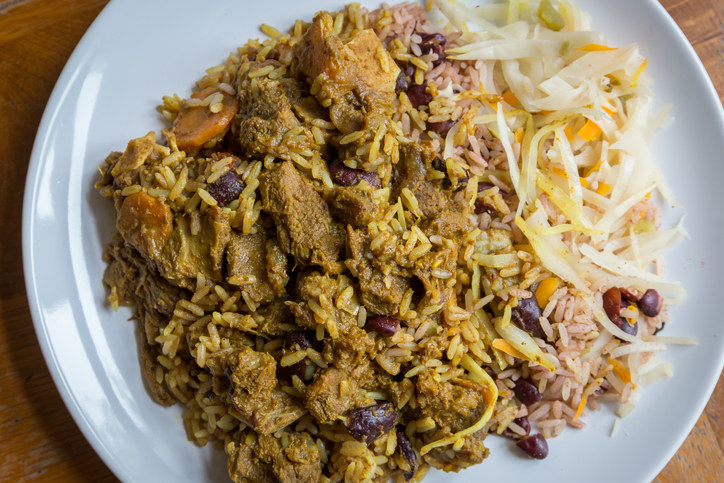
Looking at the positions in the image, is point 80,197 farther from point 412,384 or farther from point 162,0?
point 412,384

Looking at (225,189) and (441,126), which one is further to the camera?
(441,126)

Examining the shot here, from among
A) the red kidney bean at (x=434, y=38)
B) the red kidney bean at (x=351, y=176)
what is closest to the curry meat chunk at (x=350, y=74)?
the red kidney bean at (x=351, y=176)

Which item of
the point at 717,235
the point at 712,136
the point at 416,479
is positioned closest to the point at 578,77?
A: the point at 712,136

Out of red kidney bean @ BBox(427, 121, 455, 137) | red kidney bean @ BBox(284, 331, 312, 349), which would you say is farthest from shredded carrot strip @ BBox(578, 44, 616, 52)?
red kidney bean @ BBox(284, 331, 312, 349)

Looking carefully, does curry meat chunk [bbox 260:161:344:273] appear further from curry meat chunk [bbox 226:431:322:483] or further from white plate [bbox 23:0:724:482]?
white plate [bbox 23:0:724:482]

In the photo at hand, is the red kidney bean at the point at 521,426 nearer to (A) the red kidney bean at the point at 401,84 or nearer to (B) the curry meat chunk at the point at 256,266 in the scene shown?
(B) the curry meat chunk at the point at 256,266

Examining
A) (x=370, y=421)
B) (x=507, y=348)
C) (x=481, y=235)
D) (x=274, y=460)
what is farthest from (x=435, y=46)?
(x=274, y=460)

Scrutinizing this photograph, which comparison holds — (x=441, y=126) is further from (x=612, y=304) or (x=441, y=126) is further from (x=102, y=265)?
(x=102, y=265)

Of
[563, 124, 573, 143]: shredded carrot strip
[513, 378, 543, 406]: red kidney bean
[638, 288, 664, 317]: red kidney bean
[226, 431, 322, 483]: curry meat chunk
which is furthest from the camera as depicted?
[563, 124, 573, 143]: shredded carrot strip
